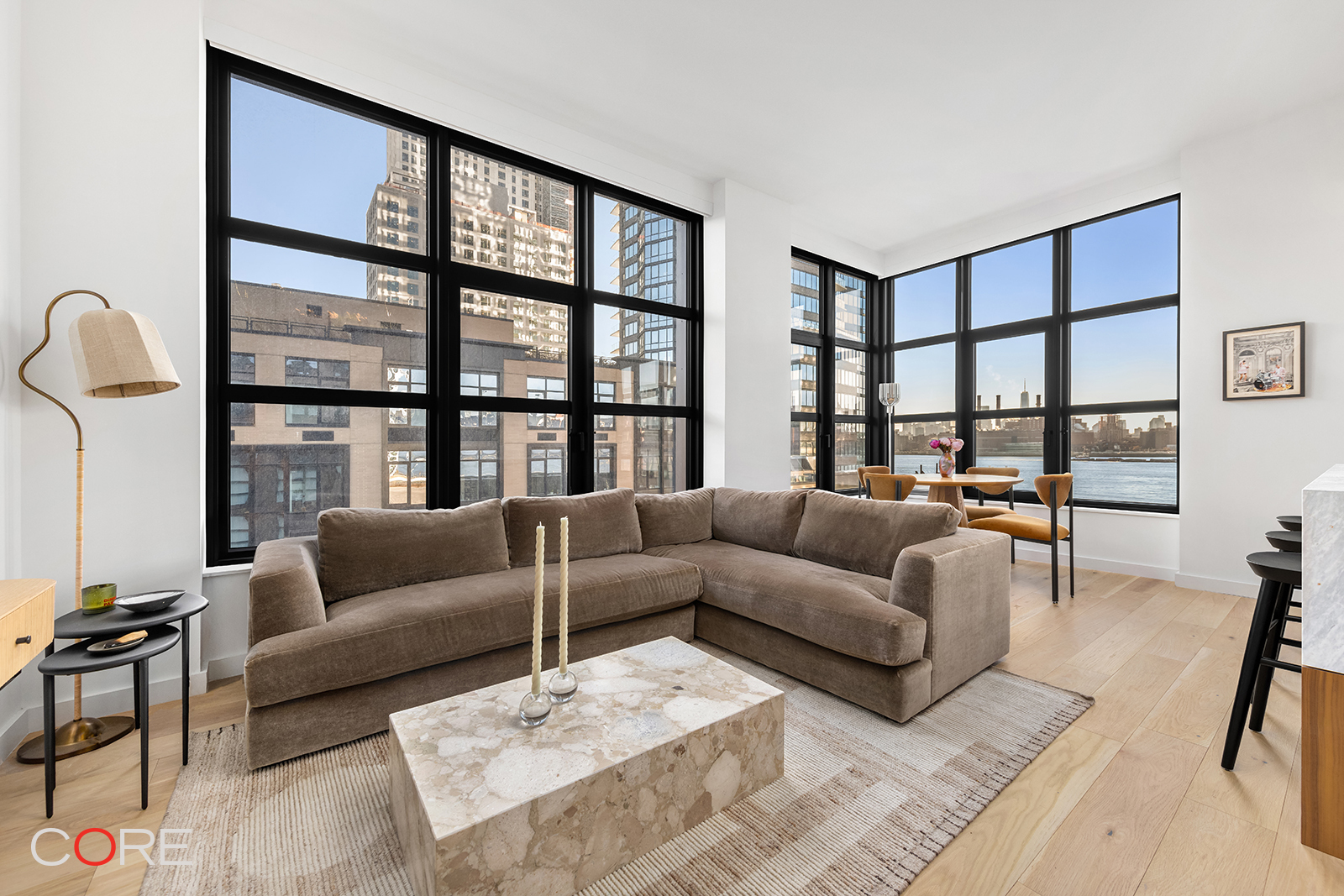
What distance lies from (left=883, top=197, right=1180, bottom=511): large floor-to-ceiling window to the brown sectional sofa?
3020 millimetres

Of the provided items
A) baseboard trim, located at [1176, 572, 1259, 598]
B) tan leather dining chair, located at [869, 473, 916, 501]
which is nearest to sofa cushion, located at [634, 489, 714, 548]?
tan leather dining chair, located at [869, 473, 916, 501]

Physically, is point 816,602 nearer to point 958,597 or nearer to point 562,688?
point 958,597

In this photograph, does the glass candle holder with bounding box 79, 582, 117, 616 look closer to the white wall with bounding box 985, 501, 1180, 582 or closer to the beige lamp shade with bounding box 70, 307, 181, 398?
the beige lamp shade with bounding box 70, 307, 181, 398

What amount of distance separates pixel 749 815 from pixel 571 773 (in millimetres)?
662

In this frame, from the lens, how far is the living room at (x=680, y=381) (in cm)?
162

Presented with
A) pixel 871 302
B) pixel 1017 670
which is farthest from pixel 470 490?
pixel 871 302

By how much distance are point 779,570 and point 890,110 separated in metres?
3.00

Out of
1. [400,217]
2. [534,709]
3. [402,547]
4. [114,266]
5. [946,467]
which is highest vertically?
[400,217]

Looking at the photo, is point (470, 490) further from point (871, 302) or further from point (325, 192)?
point (871, 302)

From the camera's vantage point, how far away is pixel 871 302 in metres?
6.11

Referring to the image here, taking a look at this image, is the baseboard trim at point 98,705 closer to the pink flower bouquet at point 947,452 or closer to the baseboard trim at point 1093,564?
A: the pink flower bouquet at point 947,452

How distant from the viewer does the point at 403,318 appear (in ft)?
10.3

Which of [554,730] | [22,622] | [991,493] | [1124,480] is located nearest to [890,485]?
[991,493]

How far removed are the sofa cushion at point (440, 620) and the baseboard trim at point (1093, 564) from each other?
3.67m
